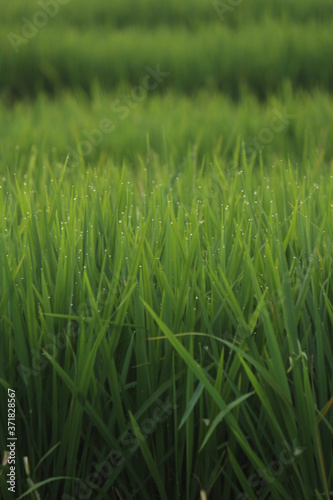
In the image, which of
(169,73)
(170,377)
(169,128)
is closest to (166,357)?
(170,377)

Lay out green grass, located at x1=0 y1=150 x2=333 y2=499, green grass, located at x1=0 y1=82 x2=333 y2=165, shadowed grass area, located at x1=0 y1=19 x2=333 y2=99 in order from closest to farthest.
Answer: green grass, located at x1=0 y1=150 x2=333 y2=499
green grass, located at x1=0 y1=82 x2=333 y2=165
shadowed grass area, located at x1=0 y1=19 x2=333 y2=99

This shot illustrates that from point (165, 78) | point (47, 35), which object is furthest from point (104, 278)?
point (47, 35)

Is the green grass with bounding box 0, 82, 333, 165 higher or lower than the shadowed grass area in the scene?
lower

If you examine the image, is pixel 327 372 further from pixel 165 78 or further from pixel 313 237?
pixel 165 78

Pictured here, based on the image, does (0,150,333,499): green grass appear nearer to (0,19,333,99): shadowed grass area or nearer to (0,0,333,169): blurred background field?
(0,0,333,169): blurred background field

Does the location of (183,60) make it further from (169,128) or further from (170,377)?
(170,377)

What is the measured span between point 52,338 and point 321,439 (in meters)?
0.36

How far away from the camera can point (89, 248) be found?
1.06m

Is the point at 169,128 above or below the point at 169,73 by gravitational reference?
below

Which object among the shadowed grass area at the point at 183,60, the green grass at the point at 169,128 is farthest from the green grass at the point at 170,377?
the shadowed grass area at the point at 183,60

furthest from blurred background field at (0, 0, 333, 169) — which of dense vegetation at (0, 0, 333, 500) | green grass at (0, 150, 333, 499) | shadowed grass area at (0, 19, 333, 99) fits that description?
green grass at (0, 150, 333, 499)

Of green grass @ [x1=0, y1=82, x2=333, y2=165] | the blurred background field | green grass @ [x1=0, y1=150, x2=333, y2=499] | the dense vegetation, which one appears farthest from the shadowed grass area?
green grass @ [x1=0, y1=150, x2=333, y2=499]

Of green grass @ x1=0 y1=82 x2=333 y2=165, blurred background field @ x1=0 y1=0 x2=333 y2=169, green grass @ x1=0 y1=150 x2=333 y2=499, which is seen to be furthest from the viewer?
blurred background field @ x1=0 y1=0 x2=333 y2=169

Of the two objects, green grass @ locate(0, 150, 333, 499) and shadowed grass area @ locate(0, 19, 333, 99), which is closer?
green grass @ locate(0, 150, 333, 499)
